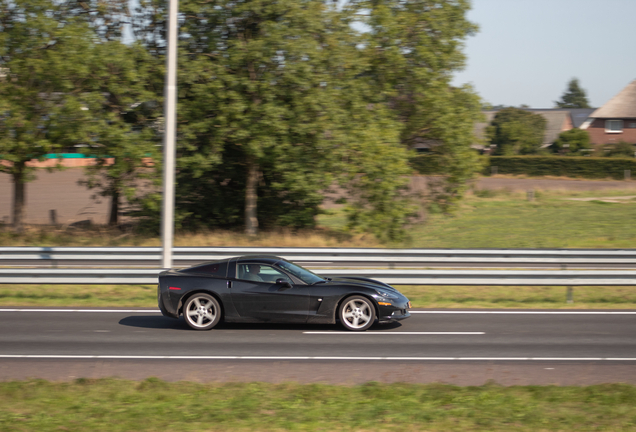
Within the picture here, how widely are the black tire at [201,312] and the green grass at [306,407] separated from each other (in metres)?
3.33

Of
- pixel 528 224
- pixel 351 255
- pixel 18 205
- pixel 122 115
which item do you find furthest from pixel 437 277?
pixel 528 224

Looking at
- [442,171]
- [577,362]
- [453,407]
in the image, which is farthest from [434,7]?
[453,407]

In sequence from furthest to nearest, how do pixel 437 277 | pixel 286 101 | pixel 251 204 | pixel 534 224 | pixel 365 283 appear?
pixel 534 224 → pixel 251 204 → pixel 286 101 → pixel 437 277 → pixel 365 283

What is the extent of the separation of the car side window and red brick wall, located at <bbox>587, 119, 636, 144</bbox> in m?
66.0

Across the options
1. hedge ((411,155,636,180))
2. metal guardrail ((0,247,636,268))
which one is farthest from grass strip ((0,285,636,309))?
hedge ((411,155,636,180))

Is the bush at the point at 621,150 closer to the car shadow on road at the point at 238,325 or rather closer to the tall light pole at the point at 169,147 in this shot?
the tall light pole at the point at 169,147

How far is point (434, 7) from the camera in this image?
2270 cm

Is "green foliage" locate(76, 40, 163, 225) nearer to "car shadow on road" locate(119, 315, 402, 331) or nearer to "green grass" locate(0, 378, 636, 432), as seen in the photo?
"car shadow on road" locate(119, 315, 402, 331)

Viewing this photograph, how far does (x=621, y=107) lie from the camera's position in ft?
225

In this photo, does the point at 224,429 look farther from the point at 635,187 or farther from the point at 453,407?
the point at 635,187

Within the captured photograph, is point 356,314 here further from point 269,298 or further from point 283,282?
point 269,298

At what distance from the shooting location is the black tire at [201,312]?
9922 millimetres

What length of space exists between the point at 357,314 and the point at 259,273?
5.56ft

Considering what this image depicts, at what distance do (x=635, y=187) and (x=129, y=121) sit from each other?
38.0 metres
